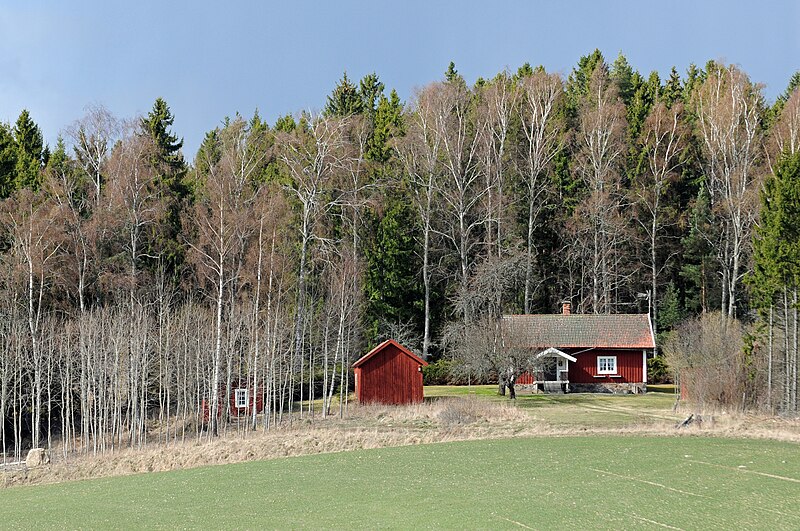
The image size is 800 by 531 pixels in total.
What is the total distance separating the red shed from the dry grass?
616 cm

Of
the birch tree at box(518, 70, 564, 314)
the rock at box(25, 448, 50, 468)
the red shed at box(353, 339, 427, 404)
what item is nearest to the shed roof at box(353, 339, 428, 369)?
→ the red shed at box(353, 339, 427, 404)

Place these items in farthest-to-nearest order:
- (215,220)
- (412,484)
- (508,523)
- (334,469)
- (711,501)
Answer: (215,220) → (334,469) → (412,484) → (711,501) → (508,523)

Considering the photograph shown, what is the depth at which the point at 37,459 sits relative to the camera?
30.5 m

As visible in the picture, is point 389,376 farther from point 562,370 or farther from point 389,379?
point 562,370

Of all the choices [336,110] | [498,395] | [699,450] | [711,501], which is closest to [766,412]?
[699,450]

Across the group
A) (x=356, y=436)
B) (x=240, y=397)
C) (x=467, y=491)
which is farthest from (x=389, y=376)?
(x=467, y=491)

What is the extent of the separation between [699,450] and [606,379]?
2577 cm

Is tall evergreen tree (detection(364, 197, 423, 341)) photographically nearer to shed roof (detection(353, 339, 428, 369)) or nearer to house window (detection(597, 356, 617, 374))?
shed roof (detection(353, 339, 428, 369))

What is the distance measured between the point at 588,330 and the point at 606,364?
2.11 m

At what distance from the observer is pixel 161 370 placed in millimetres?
36250

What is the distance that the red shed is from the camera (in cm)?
4197

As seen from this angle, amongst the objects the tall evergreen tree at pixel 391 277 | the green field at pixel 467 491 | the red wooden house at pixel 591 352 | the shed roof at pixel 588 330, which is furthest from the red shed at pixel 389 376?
the green field at pixel 467 491

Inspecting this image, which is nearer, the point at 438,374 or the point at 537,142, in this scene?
the point at 438,374

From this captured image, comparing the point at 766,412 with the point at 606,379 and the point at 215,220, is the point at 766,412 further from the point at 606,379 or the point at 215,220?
the point at 215,220
